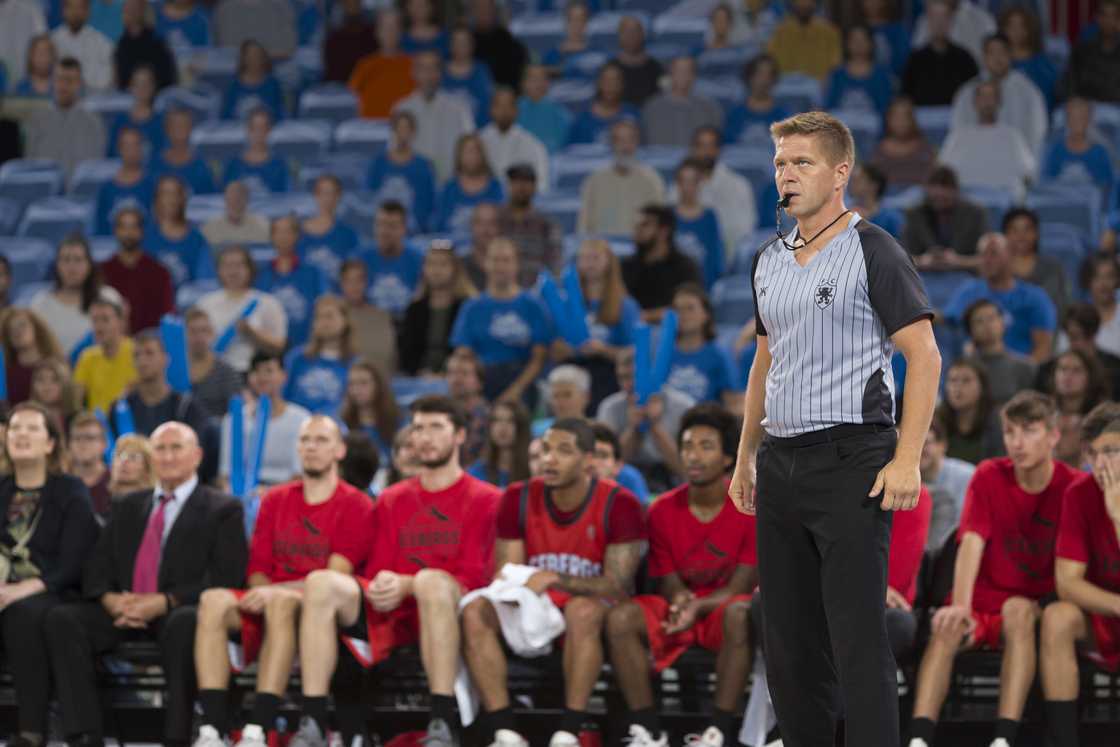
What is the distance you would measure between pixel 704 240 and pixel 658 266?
0.62m

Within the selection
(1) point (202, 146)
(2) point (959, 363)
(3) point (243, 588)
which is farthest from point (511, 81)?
(3) point (243, 588)

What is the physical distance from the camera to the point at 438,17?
13.0 metres

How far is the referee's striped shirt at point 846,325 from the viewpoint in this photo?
Result: 12.4 feet

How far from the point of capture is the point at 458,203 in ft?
35.4

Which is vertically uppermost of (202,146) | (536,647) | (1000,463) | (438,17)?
(438,17)

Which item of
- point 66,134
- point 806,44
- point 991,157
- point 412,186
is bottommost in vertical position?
point 412,186

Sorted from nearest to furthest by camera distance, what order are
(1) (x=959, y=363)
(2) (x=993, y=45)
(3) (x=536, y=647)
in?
1. (3) (x=536, y=647)
2. (1) (x=959, y=363)
3. (2) (x=993, y=45)

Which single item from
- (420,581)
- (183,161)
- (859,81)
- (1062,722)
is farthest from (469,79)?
(1062,722)

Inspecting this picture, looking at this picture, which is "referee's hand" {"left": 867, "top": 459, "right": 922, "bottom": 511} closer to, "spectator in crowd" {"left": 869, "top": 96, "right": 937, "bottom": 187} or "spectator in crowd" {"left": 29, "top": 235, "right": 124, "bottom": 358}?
"spectator in crowd" {"left": 29, "top": 235, "right": 124, "bottom": 358}

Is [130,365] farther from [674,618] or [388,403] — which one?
[674,618]

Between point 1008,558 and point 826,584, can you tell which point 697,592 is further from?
point 826,584

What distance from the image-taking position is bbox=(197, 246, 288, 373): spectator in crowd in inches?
370

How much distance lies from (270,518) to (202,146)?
5794 mm

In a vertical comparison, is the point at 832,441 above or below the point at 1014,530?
above
